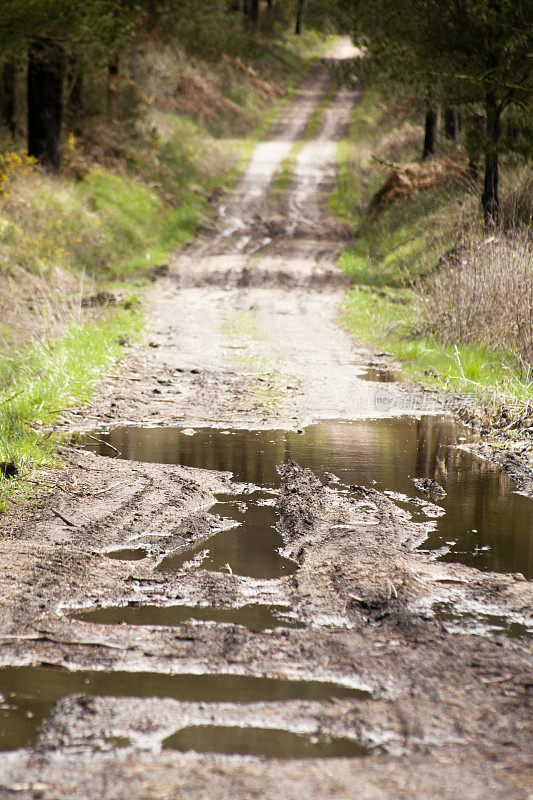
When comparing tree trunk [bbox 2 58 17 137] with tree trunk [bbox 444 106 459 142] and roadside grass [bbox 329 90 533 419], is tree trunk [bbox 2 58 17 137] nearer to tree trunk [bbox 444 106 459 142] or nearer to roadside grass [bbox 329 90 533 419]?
roadside grass [bbox 329 90 533 419]

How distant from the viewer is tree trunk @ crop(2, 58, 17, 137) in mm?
18609

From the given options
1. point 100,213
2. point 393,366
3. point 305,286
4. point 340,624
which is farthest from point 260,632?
point 100,213

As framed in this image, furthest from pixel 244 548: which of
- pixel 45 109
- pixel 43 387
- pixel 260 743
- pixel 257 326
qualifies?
pixel 45 109

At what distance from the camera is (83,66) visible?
55.8 feet

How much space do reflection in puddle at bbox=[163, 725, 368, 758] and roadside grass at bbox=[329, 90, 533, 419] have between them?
5.11 meters

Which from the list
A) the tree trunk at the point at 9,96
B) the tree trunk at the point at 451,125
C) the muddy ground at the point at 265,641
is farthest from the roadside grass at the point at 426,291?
the tree trunk at the point at 9,96

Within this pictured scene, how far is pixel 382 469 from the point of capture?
6277mm

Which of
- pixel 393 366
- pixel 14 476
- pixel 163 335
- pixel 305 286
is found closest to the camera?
pixel 14 476

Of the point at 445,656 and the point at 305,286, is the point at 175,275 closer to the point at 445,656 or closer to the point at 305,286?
the point at 305,286

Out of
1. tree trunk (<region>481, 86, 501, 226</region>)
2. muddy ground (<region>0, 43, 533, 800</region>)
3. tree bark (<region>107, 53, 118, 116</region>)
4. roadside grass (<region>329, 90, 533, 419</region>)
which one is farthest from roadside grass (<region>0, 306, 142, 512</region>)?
tree bark (<region>107, 53, 118, 116</region>)

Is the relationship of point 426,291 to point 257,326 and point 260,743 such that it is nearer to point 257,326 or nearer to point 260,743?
point 257,326

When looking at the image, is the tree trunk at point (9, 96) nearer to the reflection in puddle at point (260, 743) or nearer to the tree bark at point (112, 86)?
the tree bark at point (112, 86)

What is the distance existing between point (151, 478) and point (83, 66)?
45.5 ft

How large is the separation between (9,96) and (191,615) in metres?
18.2
